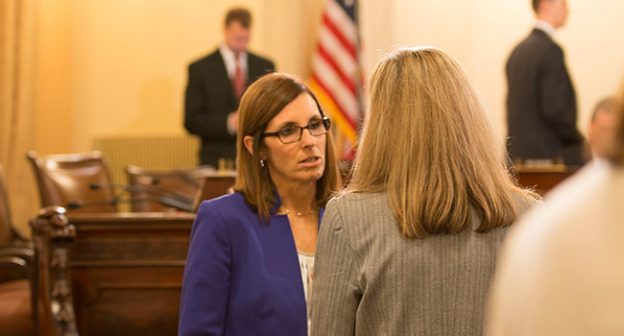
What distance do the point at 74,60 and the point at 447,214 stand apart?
8.59 meters

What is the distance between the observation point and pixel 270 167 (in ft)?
10.2

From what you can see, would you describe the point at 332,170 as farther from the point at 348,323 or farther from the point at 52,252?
the point at 52,252

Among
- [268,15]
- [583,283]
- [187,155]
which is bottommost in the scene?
[187,155]

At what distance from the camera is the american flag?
9258 mm

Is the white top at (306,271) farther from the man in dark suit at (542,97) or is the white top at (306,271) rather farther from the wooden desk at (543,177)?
the man in dark suit at (542,97)

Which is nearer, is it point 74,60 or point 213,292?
point 213,292

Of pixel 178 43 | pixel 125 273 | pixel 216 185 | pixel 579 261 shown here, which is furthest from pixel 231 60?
pixel 579 261

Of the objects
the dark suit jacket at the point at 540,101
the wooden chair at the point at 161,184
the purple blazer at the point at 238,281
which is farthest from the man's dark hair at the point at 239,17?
the purple blazer at the point at 238,281

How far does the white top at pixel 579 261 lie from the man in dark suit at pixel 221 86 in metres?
7.33

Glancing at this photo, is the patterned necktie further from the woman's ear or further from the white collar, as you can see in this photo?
the woman's ear

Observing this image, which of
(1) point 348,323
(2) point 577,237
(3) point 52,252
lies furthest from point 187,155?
(2) point 577,237

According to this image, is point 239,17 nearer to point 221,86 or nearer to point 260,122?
point 221,86

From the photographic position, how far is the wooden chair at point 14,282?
4910 millimetres

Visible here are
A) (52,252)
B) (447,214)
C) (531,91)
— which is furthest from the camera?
(531,91)
